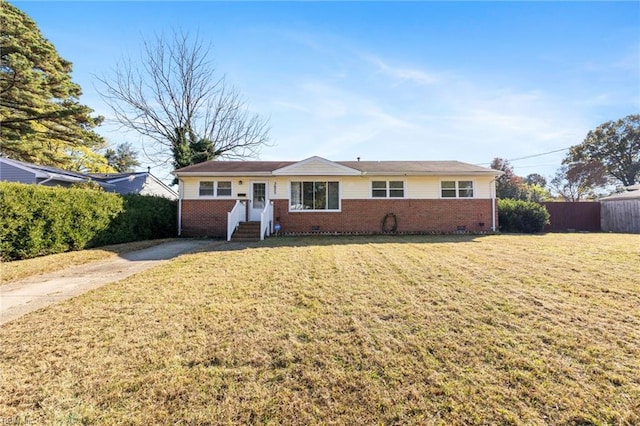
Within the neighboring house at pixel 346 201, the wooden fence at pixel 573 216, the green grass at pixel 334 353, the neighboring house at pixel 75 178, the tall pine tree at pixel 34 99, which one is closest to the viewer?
the green grass at pixel 334 353

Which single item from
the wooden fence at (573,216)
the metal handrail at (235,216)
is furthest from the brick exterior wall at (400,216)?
the wooden fence at (573,216)

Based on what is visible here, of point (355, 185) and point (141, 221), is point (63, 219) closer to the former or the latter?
point (141, 221)

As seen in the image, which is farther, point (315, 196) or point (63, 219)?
point (315, 196)

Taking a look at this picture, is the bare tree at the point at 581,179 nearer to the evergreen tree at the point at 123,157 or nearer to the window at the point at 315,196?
the window at the point at 315,196

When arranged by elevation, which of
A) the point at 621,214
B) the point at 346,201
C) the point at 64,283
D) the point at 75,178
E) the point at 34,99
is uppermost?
the point at 34,99

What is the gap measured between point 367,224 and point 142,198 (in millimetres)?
10587

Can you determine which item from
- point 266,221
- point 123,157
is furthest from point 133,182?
point 123,157

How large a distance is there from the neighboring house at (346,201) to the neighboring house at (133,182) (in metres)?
6.98

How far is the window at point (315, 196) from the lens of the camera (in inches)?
545

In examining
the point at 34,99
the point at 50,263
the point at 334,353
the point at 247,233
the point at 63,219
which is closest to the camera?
the point at 334,353

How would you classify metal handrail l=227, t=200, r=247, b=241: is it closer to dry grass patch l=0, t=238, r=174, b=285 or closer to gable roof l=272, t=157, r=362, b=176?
gable roof l=272, t=157, r=362, b=176

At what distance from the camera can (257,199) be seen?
1398cm

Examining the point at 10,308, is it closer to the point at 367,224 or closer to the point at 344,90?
the point at 367,224

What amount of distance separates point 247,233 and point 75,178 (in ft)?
37.3
